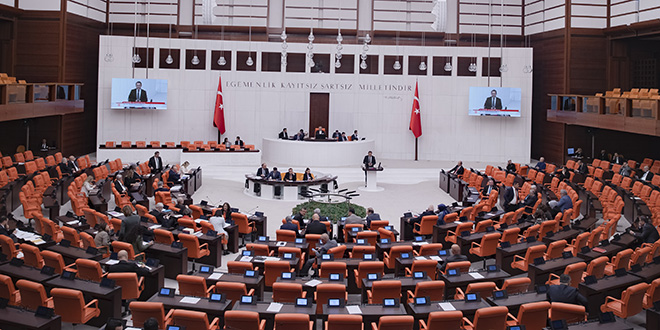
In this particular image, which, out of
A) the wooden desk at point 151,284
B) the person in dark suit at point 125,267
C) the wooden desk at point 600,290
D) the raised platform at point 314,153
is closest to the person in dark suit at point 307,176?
the raised platform at point 314,153

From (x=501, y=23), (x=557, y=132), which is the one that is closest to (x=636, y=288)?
(x=557, y=132)

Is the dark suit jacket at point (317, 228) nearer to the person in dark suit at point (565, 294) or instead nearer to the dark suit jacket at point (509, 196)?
the person in dark suit at point (565, 294)

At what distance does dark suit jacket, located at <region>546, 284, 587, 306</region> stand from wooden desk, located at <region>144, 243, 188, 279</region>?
6189 mm

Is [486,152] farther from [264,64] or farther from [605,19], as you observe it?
[264,64]

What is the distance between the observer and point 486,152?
29.5m

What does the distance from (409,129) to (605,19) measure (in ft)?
32.3

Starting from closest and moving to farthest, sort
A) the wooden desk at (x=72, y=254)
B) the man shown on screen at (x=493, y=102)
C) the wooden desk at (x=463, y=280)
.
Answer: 1. the wooden desk at (x=463, y=280)
2. the wooden desk at (x=72, y=254)
3. the man shown on screen at (x=493, y=102)

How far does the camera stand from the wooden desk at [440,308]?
8.00 m

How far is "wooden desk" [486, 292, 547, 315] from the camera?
8.38m

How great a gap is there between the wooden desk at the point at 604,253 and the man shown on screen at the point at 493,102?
17.4 metres

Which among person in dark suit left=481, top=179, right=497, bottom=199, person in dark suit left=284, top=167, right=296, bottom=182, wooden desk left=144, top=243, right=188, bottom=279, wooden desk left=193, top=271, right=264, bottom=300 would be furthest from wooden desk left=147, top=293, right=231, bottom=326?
person in dark suit left=284, top=167, right=296, bottom=182

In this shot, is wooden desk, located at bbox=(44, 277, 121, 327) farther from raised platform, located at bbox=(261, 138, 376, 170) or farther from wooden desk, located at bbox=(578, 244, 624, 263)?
raised platform, located at bbox=(261, 138, 376, 170)

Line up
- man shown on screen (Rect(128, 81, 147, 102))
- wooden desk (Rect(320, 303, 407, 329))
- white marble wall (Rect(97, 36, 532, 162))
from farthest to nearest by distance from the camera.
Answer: white marble wall (Rect(97, 36, 532, 162)) < man shown on screen (Rect(128, 81, 147, 102)) < wooden desk (Rect(320, 303, 407, 329))

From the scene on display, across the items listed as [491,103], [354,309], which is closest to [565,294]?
[354,309]
